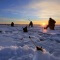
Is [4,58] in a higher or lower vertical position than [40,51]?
lower

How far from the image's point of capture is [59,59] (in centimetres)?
765

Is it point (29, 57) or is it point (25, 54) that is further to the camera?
point (25, 54)

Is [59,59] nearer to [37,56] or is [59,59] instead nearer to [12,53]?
[37,56]

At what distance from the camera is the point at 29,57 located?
763cm

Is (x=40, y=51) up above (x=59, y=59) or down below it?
above

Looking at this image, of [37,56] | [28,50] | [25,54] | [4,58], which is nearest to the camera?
[37,56]

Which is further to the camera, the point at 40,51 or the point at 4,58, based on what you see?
the point at 4,58

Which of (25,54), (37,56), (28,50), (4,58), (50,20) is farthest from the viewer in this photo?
(50,20)

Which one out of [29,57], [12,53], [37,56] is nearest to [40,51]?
[37,56]

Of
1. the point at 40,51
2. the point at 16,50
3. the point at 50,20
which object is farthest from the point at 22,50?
the point at 50,20

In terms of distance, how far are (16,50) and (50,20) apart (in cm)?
3044

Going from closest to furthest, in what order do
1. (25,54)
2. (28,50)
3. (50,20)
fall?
(25,54) → (28,50) → (50,20)

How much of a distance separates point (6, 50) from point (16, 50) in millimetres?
578

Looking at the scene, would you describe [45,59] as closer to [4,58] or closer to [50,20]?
[4,58]
